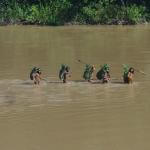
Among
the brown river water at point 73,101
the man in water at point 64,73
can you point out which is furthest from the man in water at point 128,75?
the man in water at point 64,73

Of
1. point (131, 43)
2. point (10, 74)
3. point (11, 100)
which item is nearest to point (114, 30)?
point (131, 43)

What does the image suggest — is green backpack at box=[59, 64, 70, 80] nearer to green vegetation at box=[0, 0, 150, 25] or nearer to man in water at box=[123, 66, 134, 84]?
man in water at box=[123, 66, 134, 84]

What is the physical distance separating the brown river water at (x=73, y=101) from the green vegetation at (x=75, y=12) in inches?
421

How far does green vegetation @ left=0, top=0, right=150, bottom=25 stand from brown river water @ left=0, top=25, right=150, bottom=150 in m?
10.7

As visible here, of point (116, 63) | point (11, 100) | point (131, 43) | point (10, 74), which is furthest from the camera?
point (131, 43)

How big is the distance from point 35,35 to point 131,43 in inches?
257

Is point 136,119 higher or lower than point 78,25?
lower

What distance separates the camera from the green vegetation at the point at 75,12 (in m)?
37.6

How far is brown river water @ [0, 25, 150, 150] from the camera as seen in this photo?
11.4 metres

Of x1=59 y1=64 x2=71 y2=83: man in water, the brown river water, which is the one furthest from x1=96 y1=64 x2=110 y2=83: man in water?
x1=59 y1=64 x2=71 y2=83: man in water

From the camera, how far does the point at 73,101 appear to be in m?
14.8

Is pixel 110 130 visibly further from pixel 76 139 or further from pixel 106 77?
pixel 106 77

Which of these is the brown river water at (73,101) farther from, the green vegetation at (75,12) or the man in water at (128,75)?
the green vegetation at (75,12)

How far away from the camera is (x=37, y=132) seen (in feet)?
39.3
